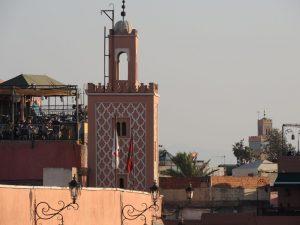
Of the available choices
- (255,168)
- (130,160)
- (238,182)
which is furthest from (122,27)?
(255,168)

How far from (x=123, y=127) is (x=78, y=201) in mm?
31603

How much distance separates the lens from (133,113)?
69.7 m

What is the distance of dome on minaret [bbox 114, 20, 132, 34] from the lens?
70562 mm

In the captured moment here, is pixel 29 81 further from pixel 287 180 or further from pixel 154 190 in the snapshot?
pixel 154 190

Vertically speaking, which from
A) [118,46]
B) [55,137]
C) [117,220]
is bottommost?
[117,220]

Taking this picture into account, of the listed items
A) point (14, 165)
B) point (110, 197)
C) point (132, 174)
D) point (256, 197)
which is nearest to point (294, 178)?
point (256, 197)

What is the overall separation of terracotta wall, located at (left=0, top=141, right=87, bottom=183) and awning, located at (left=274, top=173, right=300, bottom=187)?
1220cm

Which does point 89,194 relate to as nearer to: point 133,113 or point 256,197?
point 133,113

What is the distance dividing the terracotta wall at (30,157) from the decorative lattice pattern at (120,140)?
7.43ft

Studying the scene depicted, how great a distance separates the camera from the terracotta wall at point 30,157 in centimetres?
6700

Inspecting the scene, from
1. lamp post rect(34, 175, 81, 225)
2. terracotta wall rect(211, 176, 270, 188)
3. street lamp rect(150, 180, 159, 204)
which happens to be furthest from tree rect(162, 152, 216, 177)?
lamp post rect(34, 175, 81, 225)

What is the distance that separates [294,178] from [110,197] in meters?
34.8

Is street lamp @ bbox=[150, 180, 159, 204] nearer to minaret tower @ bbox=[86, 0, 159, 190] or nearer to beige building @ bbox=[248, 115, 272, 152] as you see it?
minaret tower @ bbox=[86, 0, 159, 190]

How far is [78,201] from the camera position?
38.0 m
